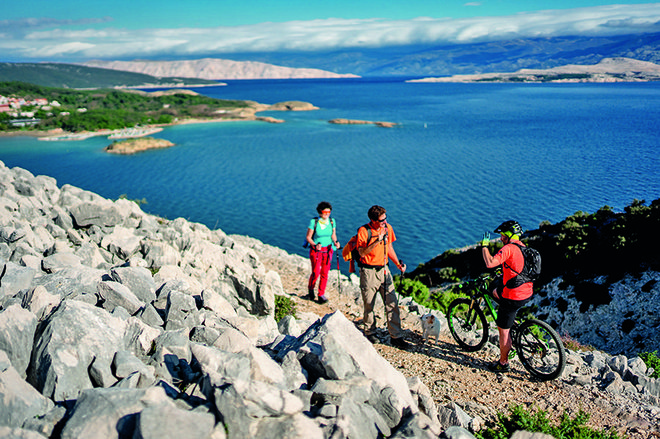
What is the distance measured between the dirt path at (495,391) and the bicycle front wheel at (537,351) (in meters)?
0.18

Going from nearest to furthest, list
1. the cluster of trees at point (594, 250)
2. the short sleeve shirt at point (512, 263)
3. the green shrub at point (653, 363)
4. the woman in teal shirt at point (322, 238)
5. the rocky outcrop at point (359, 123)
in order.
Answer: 1. the short sleeve shirt at point (512, 263)
2. the green shrub at point (653, 363)
3. the woman in teal shirt at point (322, 238)
4. the cluster of trees at point (594, 250)
5. the rocky outcrop at point (359, 123)

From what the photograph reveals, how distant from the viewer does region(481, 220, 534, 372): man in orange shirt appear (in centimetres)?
670

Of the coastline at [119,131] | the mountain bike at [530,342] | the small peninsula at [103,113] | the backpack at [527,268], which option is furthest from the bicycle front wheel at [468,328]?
the small peninsula at [103,113]

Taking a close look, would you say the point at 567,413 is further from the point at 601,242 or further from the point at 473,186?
the point at 473,186

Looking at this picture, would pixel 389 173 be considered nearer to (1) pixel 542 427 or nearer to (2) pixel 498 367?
(2) pixel 498 367

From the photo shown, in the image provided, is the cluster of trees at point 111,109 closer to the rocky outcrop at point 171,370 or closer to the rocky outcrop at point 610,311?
the rocky outcrop at point 610,311

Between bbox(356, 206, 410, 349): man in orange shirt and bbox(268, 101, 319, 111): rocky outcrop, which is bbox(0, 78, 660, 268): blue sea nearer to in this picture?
bbox(356, 206, 410, 349): man in orange shirt

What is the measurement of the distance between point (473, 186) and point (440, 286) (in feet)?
99.7

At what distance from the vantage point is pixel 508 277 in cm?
683

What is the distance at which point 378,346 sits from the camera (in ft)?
28.1

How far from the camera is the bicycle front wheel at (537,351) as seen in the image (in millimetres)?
7090

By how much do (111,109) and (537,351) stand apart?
151 meters

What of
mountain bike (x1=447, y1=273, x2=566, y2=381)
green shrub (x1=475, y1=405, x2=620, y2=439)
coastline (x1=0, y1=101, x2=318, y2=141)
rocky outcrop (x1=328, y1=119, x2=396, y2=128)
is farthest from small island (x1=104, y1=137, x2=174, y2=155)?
green shrub (x1=475, y1=405, x2=620, y2=439)

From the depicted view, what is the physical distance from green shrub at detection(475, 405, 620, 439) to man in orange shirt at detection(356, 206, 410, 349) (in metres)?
2.81
